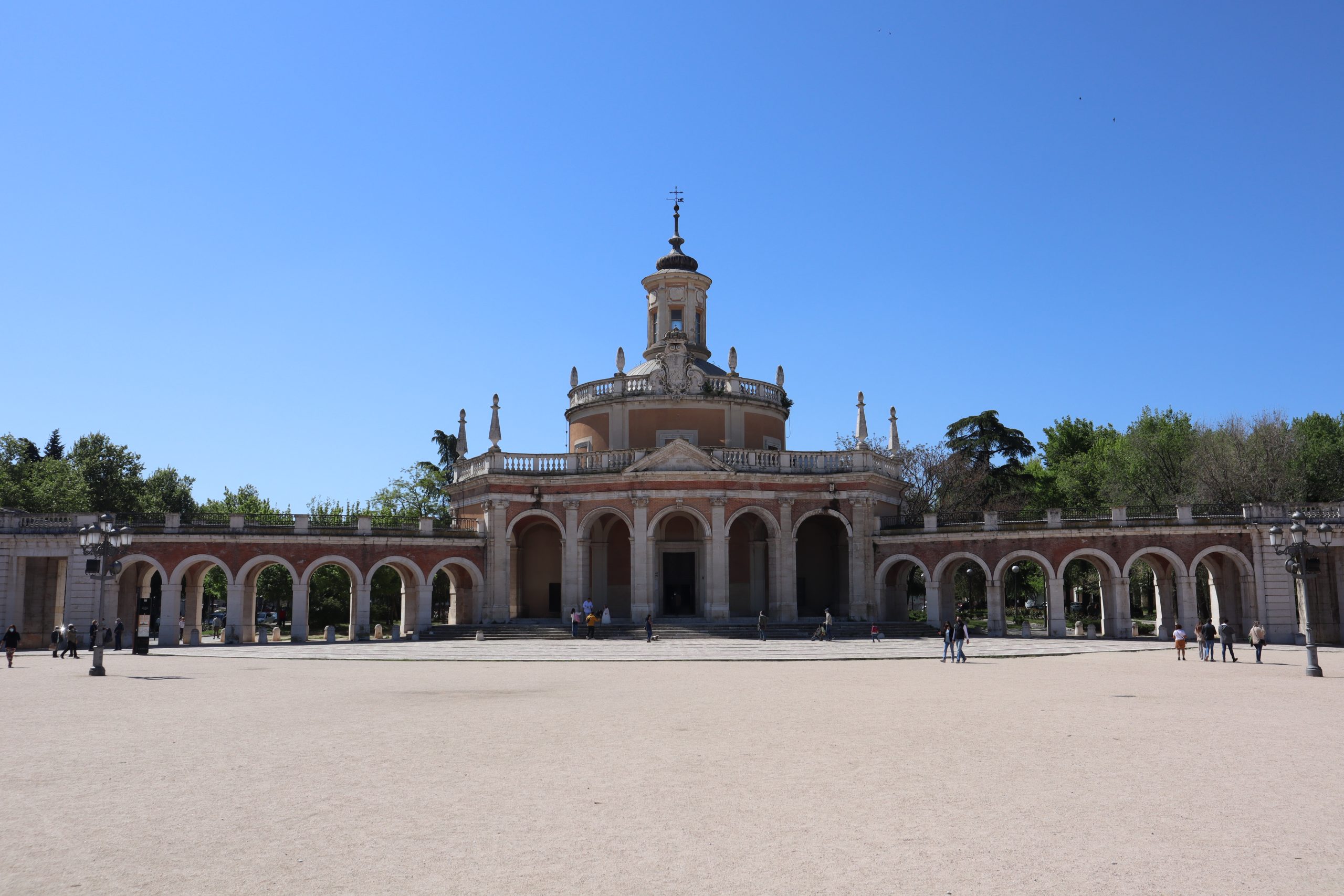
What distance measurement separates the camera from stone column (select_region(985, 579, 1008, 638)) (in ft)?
146

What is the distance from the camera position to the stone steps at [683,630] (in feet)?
134

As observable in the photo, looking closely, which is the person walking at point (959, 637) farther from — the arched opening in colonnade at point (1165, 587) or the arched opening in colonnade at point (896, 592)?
the arched opening in colonnade at point (896, 592)

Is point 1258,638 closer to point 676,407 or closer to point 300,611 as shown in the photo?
point 676,407

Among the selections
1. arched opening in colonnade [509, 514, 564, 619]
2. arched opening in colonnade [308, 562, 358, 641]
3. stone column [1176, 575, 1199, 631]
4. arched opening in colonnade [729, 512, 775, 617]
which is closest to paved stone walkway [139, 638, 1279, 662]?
stone column [1176, 575, 1199, 631]

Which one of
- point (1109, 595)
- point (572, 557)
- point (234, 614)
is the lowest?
point (234, 614)

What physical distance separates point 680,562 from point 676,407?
747 cm

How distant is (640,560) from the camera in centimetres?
4406

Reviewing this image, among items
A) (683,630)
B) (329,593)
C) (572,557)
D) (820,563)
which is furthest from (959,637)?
(329,593)

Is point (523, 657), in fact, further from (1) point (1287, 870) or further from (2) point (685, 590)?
(1) point (1287, 870)

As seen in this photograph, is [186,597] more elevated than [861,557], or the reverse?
[861,557]

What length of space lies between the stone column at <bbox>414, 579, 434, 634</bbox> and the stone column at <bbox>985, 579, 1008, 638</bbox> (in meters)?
24.7

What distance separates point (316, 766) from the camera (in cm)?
1202

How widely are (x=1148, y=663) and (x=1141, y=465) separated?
30.7 meters

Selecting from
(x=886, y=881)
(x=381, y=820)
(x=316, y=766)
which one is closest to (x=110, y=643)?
(x=316, y=766)
